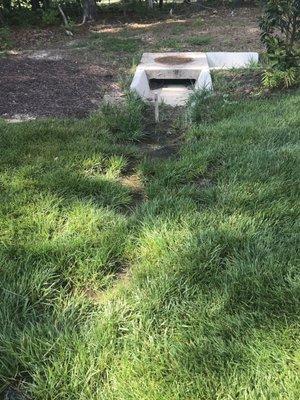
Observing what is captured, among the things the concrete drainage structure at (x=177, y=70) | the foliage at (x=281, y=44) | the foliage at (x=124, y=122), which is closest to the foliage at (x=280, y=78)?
the foliage at (x=281, y=44)

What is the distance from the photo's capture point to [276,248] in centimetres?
242

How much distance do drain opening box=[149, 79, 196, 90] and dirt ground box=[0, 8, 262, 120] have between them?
55 cm

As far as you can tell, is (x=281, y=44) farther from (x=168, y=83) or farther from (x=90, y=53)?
(x=90, y=53)

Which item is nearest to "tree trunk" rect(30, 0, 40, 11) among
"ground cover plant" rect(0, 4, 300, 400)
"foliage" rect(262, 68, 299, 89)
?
"foliage" rect(262, 68, 299, 89)

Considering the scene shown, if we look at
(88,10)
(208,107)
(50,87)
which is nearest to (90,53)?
(50,87)

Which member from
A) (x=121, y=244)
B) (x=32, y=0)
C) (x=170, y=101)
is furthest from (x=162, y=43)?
(x=121, y=244)

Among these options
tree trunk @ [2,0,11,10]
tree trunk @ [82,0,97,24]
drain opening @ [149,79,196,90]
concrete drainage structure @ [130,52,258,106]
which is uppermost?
tree trunk @ [2,0,11,10]

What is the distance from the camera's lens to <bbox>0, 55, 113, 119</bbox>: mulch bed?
5805mm

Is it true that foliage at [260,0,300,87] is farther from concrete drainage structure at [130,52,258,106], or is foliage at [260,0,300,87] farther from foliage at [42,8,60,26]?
foliage at [42,8,60,26]

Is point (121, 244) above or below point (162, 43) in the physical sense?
above

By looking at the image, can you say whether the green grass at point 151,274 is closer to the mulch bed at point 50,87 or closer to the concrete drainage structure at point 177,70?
the mulch bed at point 50,87

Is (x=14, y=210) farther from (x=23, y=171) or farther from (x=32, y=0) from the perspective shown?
(x=32, y=0)

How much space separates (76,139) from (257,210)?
79.1 inches

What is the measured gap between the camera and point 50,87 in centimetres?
675
